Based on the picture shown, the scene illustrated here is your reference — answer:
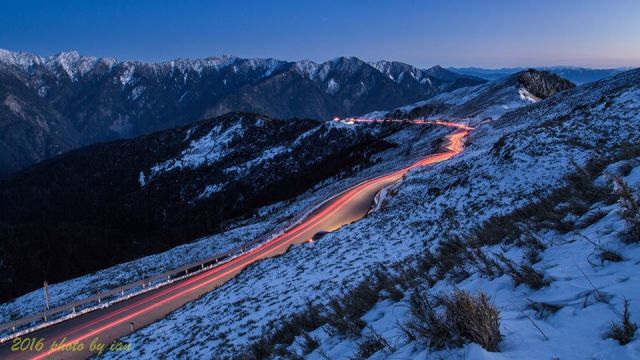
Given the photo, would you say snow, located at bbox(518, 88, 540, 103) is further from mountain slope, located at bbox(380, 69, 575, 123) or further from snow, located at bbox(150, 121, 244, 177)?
snow, located at bbox(150, 121, 244, 177)

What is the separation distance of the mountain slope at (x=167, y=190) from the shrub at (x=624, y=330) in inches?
2537

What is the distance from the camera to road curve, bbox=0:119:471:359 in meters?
18.3

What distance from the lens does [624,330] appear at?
2.57 meters

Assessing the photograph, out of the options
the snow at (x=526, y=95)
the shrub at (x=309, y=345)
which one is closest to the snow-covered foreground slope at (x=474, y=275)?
the shrub at (x=309, y=345)

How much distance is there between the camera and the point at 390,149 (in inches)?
2990

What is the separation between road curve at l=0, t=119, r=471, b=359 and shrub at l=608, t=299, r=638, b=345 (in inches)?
773

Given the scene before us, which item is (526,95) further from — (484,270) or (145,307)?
(484,270)

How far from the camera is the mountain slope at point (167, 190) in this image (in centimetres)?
8869

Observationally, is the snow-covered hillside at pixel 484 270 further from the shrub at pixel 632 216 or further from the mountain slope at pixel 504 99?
the mountain slope at pixel 504 99

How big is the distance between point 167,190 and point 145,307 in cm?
12711

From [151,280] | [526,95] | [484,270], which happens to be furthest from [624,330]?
[526,95]

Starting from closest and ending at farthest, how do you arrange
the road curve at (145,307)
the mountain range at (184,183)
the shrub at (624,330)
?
the shrub at (624,330)
the road curve at (145,307)
the mountain range at (184,183)

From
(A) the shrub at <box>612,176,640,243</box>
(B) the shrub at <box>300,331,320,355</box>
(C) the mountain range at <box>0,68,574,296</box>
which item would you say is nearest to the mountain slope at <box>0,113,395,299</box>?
(C) the mountain range at <box>0,68,574,296</box>

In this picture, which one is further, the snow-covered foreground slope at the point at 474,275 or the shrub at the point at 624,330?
the snow-covered foreground slope at the point at 474,275
